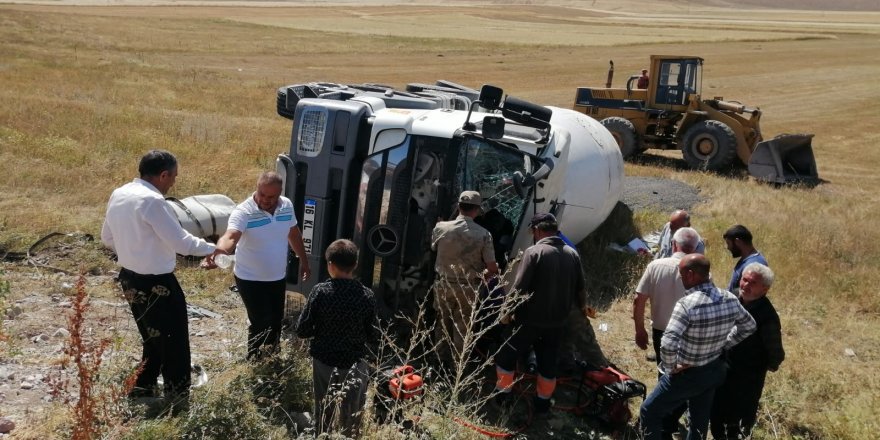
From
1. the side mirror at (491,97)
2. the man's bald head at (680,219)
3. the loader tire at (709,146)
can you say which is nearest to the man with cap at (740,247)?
the man's bald head at (680,219)

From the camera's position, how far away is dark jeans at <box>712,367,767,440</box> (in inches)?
190

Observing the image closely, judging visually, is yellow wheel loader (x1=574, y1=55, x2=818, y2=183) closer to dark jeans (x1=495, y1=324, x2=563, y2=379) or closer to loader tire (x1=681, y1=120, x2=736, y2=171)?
loader tire (x1=681, y1=120, x2=736, y2=171)

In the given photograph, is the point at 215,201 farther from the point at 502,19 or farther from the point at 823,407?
the point at 502,19

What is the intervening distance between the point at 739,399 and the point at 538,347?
135 centimetres

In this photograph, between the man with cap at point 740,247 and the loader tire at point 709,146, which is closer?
the man with cap at point 740,247

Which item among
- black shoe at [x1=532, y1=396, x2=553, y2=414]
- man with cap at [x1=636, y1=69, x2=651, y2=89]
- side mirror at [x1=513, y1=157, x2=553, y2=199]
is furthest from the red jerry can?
man with cap at [x1=636, y1=69, x2=651, y2=89]

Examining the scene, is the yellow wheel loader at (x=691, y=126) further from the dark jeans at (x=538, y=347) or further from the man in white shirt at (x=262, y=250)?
the man in white shirt at (x=262, y=250)

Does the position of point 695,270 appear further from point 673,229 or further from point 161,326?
point 161,326

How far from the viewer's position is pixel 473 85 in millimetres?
31422

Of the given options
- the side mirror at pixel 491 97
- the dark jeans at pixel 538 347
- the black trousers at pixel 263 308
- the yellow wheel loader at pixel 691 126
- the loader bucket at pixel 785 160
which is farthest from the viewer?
the yellow wheel loader at pixel 691 126

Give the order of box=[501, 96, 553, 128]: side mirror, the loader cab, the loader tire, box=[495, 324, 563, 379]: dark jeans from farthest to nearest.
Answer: the loader cab → the loader tire → box=[501, 96, 553, 128]: side mirror → box=[495, 324, 563, 379]: dark jeans

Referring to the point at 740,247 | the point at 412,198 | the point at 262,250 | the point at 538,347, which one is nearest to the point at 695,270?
the point at 740,247

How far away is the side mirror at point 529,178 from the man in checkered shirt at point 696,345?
67.6 inches

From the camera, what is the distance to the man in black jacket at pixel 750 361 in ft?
15.4
